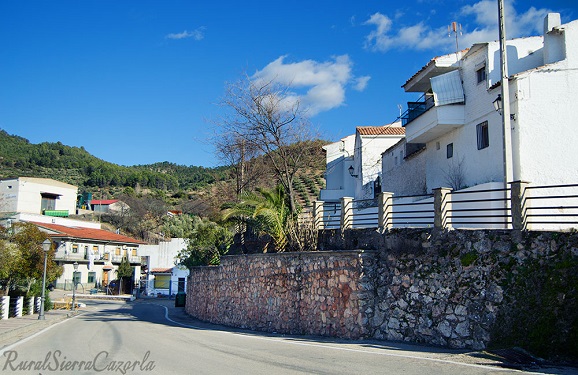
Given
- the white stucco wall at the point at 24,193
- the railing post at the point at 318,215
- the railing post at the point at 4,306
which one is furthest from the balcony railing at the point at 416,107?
the white stucco wall at the point at 24,193

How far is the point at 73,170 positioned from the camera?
12338 centimetres

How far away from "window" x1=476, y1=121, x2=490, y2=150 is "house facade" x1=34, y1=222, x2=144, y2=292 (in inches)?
2017

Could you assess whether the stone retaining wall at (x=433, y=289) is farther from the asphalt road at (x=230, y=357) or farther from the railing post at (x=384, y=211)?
the asphalt road at (x=230, y=357)

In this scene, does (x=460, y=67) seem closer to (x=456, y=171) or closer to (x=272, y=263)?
(x=456, y=171)

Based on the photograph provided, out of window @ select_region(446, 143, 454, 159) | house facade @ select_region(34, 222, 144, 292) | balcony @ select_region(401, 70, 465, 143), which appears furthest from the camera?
house facade @ select_region(34, 222, 144, 292)

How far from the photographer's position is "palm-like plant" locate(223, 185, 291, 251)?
21.2m

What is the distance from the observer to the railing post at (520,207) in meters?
12.8

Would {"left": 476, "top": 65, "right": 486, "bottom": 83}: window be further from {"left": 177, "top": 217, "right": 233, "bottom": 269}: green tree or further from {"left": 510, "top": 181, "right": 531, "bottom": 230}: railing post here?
{"left": 177, "top": 217, "right": 233, "bottom": 269}: green tree

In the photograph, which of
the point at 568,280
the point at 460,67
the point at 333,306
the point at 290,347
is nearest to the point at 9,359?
the point at 290,347

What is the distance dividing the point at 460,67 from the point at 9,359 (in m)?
20.1

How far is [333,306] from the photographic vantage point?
1689 centimetres

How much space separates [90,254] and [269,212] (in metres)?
50.1

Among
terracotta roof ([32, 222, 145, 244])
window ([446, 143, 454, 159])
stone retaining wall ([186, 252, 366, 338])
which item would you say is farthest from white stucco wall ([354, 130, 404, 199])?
terracotta roof ([32, 222, 145, 244])

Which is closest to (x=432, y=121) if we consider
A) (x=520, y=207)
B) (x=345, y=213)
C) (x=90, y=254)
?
(x=345, y=213)
